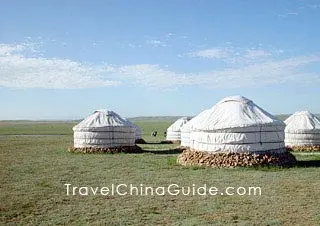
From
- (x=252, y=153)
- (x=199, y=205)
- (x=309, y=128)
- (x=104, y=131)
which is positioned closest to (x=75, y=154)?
(x=104, y=131)

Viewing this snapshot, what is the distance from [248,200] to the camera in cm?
833

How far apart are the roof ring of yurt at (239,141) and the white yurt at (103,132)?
6238 mm

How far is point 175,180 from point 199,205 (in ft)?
9.25

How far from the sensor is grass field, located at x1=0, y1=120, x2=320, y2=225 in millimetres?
6934

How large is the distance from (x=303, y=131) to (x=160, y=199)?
12694 mm

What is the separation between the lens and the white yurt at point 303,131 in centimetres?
1944

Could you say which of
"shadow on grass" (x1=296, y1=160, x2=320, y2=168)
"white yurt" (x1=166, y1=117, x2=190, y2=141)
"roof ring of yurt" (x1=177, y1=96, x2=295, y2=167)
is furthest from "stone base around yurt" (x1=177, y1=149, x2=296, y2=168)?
"white yurt" (x1=166, y1=117, x2=190, y2=141)

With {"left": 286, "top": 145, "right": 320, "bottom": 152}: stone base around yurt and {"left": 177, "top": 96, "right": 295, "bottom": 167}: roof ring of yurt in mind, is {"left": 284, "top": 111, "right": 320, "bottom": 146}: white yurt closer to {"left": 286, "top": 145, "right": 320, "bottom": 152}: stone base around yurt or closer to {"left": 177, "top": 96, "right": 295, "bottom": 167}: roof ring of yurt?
{"left": 286, "top": 145, "right": 320, "bottom": 152}: stone base around yurt

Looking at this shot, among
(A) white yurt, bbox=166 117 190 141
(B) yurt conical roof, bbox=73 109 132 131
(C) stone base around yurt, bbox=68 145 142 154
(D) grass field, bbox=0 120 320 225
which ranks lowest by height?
(D) grass field, bbox=0 120 320 225

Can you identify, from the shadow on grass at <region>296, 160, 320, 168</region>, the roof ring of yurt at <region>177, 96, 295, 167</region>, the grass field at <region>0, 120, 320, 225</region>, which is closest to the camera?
the grass field at <region>0, 120, 320, 225</region>

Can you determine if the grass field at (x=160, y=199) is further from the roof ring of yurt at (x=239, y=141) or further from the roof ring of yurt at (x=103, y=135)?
the roof ring of yurt at (x=103, y=135)

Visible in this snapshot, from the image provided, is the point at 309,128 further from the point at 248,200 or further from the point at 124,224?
the point at 124,224

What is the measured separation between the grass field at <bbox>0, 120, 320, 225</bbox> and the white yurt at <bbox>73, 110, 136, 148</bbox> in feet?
18.7

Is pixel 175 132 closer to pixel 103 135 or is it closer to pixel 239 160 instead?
pixel 103 135
